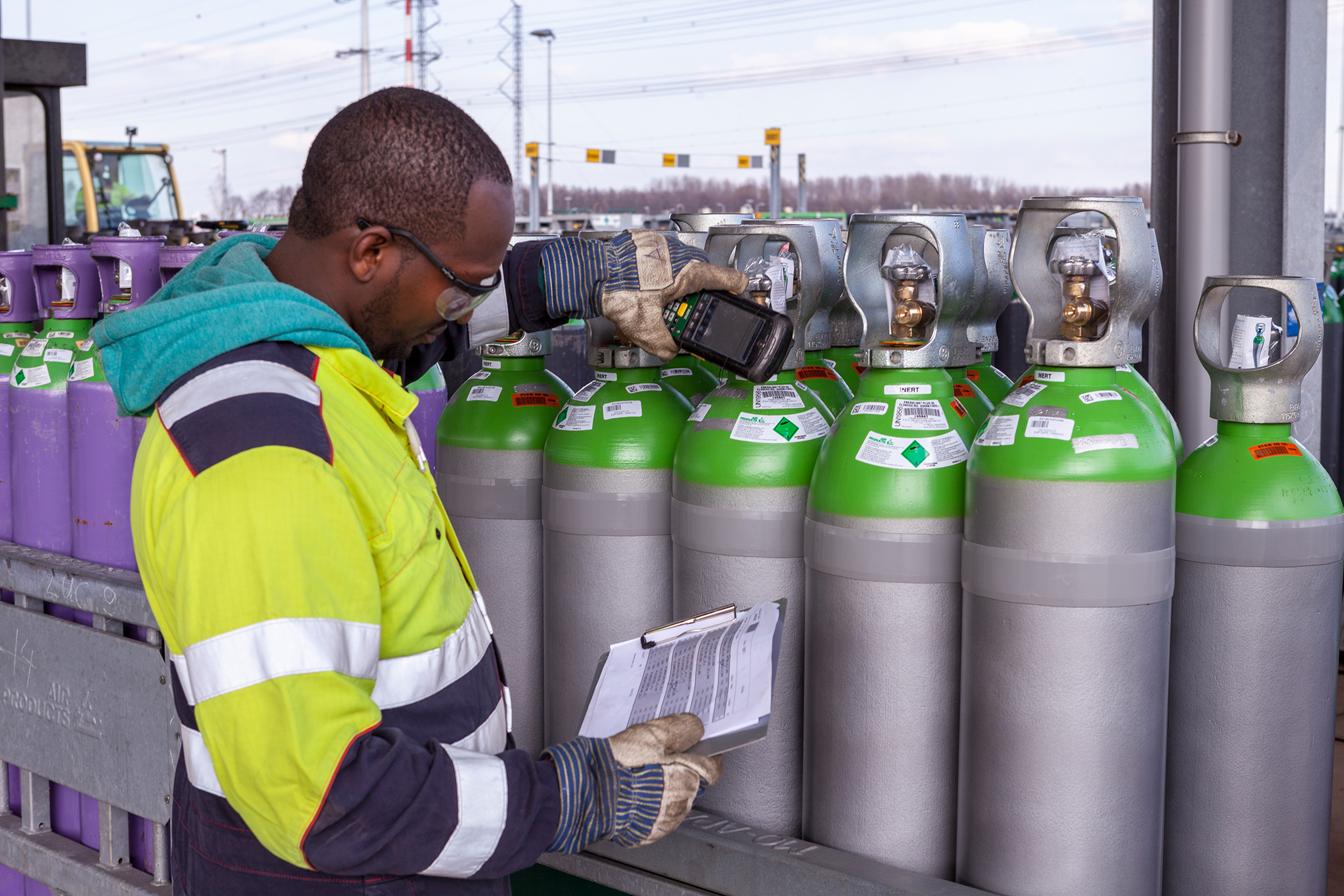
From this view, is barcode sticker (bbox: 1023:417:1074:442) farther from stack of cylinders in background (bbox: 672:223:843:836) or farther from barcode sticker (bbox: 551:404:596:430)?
Result: barcode sticker (bbox: 551:404:596:430)

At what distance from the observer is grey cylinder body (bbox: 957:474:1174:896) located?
4.83 feet

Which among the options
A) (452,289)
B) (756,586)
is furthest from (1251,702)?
(452,289)

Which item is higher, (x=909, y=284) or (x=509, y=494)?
(x=909, y=284)

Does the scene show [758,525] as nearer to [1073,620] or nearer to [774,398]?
[774,398]

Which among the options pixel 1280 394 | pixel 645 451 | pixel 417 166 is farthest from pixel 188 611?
pixel 1280 394

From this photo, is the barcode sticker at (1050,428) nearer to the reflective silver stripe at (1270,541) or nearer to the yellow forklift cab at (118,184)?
the reflective silver stripe at (1270,541)

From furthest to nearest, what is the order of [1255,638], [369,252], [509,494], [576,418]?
[509,494] < [576,418] < [1255,638] < [369,252]

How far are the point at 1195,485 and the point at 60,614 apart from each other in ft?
6.52

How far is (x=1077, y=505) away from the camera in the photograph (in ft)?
4.79

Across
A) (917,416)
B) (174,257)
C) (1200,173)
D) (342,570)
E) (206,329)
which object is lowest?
(342,570)

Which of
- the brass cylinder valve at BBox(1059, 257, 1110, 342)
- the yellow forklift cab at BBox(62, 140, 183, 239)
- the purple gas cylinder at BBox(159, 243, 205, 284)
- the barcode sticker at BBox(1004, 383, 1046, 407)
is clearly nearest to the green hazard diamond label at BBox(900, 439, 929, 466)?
the barcode sticker at BBox(1004, 383, 1046, 407)

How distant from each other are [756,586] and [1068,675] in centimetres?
44

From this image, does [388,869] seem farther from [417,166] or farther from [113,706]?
[113,706]

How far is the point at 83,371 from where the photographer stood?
216 centimetres
